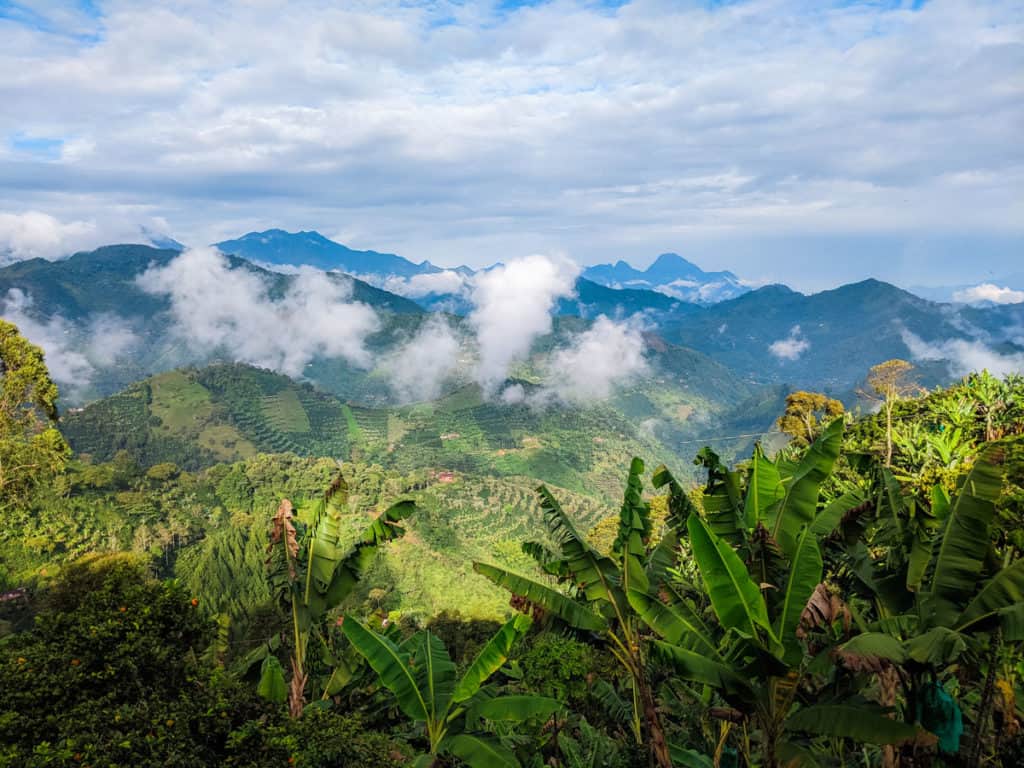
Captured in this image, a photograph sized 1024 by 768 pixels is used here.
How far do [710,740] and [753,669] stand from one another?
625 cm

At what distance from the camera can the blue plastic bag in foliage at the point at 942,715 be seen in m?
6.43

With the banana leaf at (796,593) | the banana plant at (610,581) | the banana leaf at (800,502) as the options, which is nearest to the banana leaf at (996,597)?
the banana leaf at (796,593)

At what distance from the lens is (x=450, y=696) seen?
8914 millimetres

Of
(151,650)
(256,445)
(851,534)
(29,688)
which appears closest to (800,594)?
(851,534)

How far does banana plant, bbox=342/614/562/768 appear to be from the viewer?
27.8 feet

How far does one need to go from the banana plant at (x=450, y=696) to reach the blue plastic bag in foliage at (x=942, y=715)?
4.51m

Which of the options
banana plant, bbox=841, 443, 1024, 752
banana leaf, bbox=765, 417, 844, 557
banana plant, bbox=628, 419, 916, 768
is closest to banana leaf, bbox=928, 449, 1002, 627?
banana plant, bbox=841, 443, 1024, 752

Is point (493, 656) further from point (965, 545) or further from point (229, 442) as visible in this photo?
point (229, 442)

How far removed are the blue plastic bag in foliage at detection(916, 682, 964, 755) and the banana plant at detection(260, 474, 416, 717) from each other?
786 cm

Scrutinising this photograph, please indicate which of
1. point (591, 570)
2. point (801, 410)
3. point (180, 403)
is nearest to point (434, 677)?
point (591, 570)

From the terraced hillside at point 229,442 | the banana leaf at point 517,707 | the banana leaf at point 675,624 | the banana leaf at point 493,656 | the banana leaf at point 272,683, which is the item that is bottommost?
the terraced hillside at point 229,442

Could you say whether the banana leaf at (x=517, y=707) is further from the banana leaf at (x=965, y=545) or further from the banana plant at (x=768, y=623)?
the banana leaf at (x=965, y=545)

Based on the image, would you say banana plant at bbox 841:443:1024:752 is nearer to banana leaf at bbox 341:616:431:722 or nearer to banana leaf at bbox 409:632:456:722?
banana leaf at bbox 409:632:456:722

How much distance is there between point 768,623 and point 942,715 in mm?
2240
